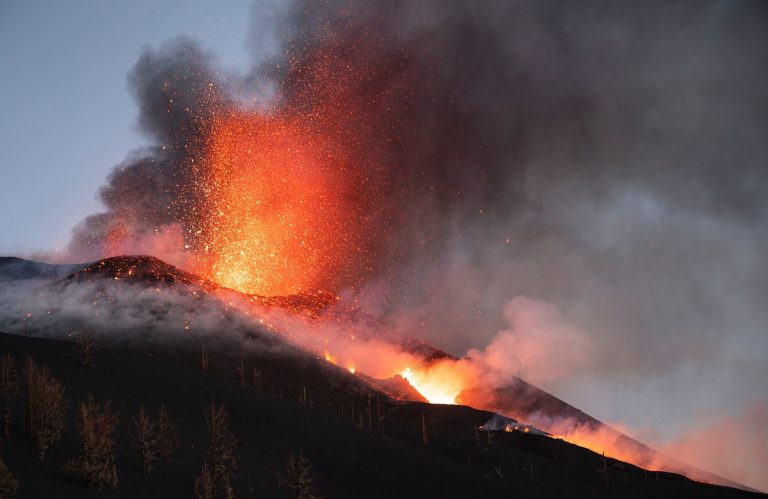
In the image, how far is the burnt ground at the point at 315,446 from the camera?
127ft

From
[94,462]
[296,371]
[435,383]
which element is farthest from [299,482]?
[435,383]

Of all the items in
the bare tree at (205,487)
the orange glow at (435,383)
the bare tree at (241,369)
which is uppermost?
the orange glow at (435,383)

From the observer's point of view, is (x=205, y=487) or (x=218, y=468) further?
(x=218, y=468)

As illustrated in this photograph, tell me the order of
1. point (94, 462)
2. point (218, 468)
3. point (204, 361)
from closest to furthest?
point (94, 462), point (218, 468), point (204, 361)

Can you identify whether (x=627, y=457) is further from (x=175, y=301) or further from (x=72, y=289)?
(x=72, y=289)

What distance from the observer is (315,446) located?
55688 mm

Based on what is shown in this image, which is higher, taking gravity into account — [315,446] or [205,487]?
[315,446]

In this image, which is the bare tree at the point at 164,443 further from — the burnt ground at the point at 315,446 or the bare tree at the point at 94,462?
the bare tree at the point at 94,462

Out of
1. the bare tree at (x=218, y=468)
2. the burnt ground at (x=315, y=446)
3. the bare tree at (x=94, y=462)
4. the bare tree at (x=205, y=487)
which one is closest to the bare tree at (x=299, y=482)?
the burnt ground at (x=315, y=446)

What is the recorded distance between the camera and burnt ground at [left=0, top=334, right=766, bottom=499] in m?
38.8

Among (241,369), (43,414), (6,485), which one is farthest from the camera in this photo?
(241,369)

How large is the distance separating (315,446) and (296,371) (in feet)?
124

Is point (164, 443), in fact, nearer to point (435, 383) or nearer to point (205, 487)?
point (205, 487)

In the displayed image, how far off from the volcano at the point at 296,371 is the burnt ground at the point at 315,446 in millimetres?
355
